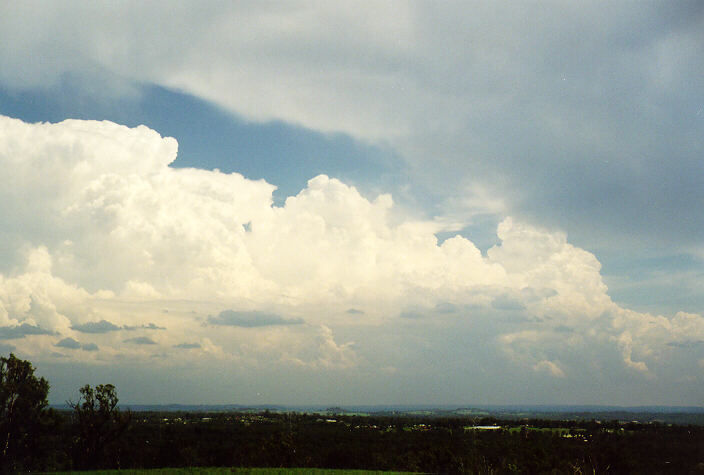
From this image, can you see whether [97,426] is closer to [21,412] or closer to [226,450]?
[21,412]

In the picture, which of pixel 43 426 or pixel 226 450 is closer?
pixel 43 426

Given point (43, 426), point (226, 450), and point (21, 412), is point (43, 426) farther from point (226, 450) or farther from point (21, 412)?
point (226, 450)

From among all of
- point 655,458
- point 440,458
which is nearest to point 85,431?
point 440,458

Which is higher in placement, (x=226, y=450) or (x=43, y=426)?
(x=43, y=426)

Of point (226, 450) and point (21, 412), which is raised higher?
point (21, 412)

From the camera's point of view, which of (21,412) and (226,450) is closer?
(21,412)

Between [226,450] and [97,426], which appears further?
[226,450]

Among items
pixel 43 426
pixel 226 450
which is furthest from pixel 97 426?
pixel 226 450

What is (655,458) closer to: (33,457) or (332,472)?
(332,472)

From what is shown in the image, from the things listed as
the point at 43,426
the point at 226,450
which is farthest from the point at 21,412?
the point at 226,450
